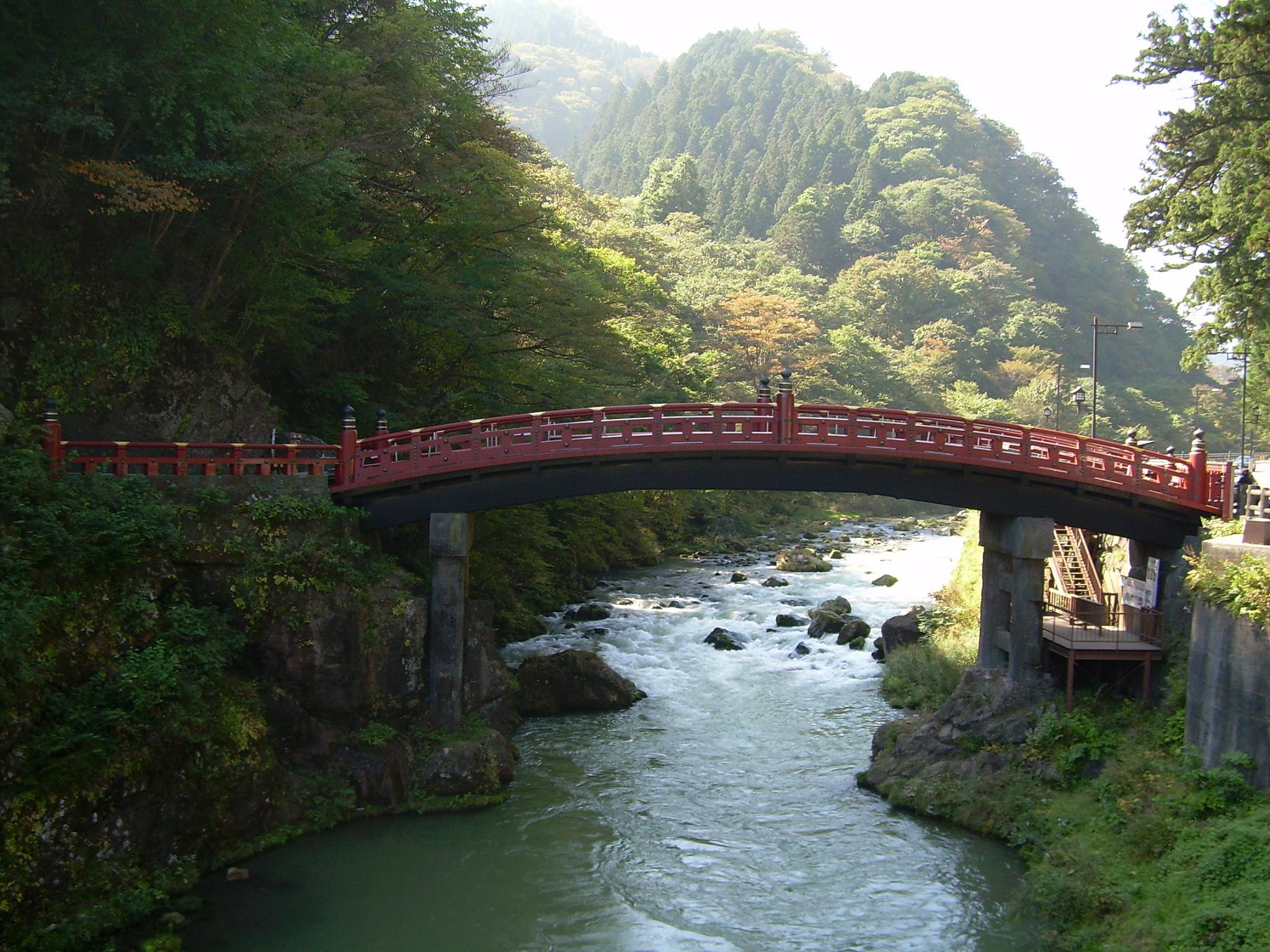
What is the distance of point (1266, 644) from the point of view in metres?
16.5

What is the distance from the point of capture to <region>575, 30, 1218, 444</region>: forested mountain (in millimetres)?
82562

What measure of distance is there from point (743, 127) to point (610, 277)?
369 ft

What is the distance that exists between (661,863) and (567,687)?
831cm

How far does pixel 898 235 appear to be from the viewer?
115438 mm

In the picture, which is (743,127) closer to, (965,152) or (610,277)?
(965,152)

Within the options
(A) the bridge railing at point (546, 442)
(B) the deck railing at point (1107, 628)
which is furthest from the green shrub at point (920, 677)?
(A) the bridge railing at point (546, 442)

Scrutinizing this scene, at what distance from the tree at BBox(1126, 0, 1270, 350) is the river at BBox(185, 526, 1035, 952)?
13992 millimetres

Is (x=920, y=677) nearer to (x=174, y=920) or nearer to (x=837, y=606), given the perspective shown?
(x=837, y=606)

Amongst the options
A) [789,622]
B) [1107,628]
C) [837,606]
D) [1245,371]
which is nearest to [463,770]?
[1107,628]

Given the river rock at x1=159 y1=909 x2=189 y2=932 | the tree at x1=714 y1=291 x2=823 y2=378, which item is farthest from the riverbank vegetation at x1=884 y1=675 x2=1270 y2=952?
the tree at x1=714 y1=291 x2=823 y2=378

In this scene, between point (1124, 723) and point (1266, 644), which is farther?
point (1124, 723)

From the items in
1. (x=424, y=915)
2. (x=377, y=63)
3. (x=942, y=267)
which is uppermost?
(x=942, y=267)

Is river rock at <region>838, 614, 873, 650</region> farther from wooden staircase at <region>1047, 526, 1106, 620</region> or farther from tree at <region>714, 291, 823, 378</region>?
tree at <region>714, 291, 823, 378</region>

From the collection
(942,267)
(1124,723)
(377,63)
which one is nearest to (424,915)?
(1124,723)
